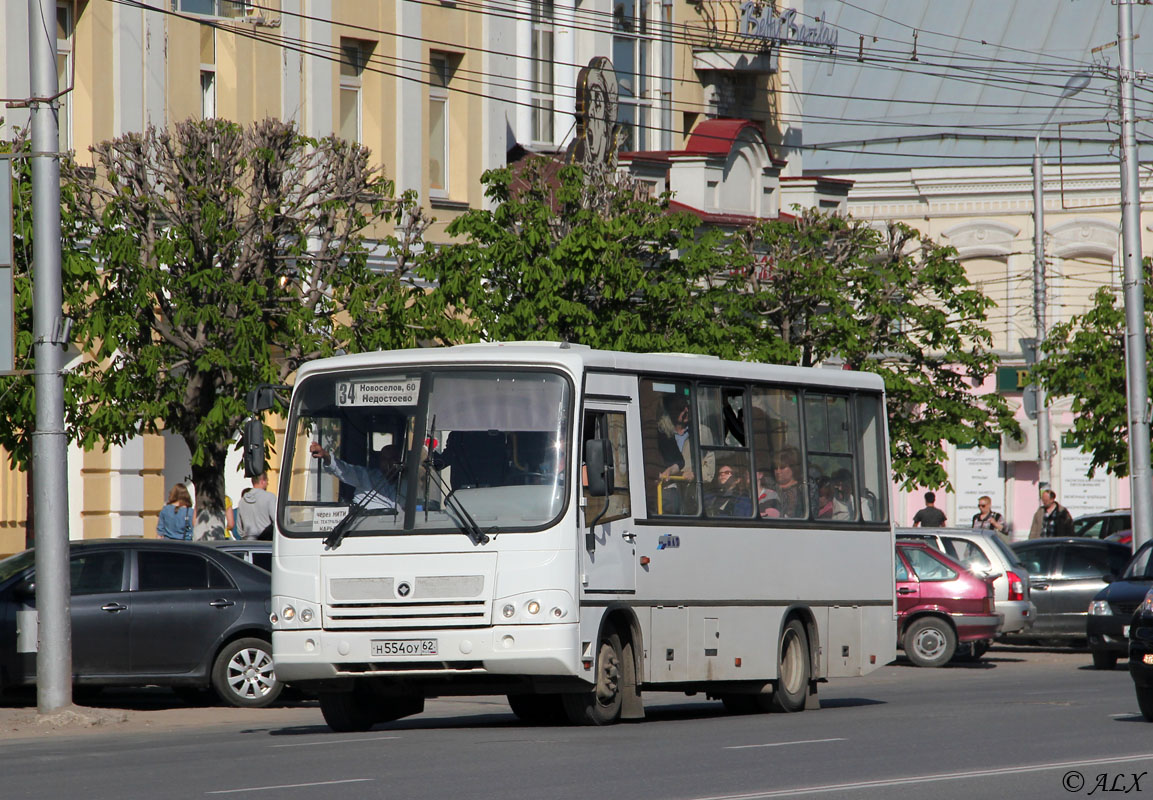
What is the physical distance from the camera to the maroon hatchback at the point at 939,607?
25344 millimetres

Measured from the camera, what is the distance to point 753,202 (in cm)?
4253

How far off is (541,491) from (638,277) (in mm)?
14370

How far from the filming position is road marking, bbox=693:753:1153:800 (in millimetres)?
10930

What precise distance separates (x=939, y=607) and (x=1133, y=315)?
31.3ft

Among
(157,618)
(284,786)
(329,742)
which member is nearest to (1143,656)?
(329,742)

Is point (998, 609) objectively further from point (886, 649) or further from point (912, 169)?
point (912, 169)

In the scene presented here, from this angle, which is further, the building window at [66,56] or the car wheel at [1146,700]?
the building window at [66,56]

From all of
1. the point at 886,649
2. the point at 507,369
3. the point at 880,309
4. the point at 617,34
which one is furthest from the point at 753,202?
the point at 507,369

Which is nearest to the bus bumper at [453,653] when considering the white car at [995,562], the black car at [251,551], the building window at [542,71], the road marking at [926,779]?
the road marking at [926,779]

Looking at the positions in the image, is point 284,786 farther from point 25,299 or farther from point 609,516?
point 25,299

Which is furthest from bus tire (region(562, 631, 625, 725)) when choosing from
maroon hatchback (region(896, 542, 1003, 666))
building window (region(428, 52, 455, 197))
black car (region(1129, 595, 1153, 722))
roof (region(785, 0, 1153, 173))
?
roof (region(785, 0, 1153, 173))

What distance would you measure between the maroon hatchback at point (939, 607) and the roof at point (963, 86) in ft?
110

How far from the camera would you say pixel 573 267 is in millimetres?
29281

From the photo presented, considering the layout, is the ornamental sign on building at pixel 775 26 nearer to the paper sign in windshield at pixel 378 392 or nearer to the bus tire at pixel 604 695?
the paper sign in windshield at pixel 378 392
